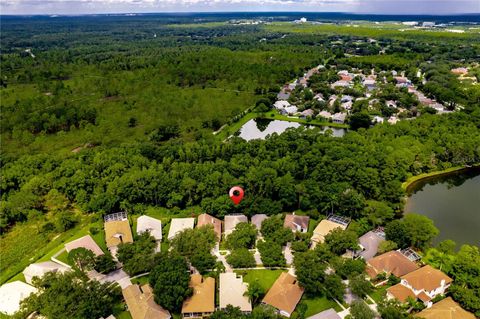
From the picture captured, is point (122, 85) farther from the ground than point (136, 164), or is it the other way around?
point (122, 85)

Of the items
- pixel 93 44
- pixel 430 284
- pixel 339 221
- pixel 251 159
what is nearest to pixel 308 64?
pixel 251 159

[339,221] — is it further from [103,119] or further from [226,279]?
[103,119]

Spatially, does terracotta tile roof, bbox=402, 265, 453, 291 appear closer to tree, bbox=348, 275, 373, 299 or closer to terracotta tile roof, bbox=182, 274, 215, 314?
tree, bbox=348, 275, 373, 299

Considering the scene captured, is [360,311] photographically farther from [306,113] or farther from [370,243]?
[306,113]

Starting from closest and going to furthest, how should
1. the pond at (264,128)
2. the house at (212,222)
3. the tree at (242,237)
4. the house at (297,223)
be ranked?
the tree at (242,237), the house at (212,222), the house at (297,223), the pond at (264,128)

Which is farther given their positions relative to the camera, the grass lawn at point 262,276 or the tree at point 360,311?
the grass lawn at point 262,276

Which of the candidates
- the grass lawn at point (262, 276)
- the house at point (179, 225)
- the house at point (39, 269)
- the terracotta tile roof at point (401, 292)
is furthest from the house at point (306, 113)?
the house at point (39, 269)

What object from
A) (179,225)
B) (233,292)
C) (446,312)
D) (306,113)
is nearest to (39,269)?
(179,225)

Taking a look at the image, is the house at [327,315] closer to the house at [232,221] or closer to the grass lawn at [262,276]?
the grass lawn at [262,276]
